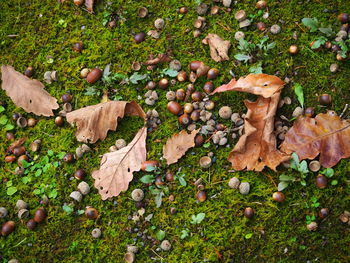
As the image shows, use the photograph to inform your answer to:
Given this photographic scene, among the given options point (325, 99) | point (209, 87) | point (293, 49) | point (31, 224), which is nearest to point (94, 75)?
point (209, 87)

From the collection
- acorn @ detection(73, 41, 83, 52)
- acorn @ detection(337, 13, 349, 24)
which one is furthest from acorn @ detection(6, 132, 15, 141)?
acorn @ detection(337, 13, 349, 24)

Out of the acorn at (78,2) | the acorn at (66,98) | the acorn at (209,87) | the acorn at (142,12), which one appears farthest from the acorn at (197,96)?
the acorn at (78,2)

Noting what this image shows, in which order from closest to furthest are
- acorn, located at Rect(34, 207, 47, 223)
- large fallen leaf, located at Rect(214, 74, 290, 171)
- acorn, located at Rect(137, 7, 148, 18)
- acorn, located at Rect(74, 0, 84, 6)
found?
large fallen leaf, located at Rect(214, 74, 290, 171) → acorn, located at Rect(34, 207, 47, 223) → acorn, located at Rect(137, 7, 148, 18) → acorn, located at Rect(74, 0, 84, 6)

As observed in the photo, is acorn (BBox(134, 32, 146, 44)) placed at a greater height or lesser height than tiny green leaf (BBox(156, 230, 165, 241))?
greater

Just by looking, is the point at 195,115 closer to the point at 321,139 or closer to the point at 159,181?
the point at 159,181

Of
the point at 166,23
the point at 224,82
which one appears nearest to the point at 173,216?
the point at 224,82

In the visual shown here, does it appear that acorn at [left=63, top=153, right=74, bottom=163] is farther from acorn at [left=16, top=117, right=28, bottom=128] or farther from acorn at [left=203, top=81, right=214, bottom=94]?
acorn at [left=203, top=81, right=214, bottom=94]

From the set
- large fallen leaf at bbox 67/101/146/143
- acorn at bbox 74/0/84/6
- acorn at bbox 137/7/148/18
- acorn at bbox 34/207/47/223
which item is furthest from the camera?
acorn at bbox 74/0/84/6

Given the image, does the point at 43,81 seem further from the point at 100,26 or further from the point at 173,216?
the point at 173,216
